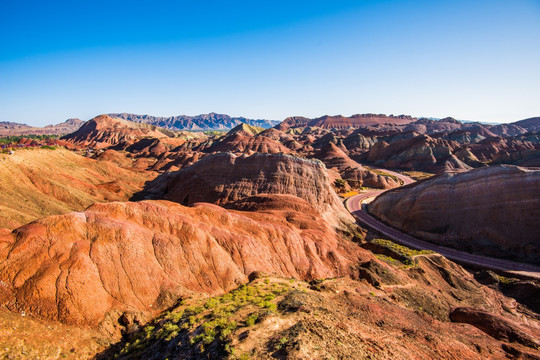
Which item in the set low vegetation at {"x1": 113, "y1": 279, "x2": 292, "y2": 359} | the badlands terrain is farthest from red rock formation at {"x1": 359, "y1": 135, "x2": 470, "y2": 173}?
low vegetation at {"x1": 113, "y1": 279, "x2": 292, "y2": 359}

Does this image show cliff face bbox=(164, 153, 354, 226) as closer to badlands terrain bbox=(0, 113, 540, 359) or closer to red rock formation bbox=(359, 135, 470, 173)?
badlands terrain bbox=(0, 113, 540, 359)

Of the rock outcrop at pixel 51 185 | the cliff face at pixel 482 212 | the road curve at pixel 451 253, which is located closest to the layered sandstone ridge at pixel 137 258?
the rock outcrop at pixel 51 185

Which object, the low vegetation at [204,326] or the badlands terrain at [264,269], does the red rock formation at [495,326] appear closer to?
the badlands terrain at [264,269]

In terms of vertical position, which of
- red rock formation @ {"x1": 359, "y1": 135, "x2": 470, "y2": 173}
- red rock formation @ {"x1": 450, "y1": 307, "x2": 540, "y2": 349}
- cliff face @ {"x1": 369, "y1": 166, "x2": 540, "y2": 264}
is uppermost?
red rock formation @ {"x1": 359, "y1": 135, "x2": 470, "y2": 173}

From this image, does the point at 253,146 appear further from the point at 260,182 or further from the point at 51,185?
the point at 51,185

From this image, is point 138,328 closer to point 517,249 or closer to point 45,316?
point 45,316

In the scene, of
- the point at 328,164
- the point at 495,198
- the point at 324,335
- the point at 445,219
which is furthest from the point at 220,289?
the point at 328,164

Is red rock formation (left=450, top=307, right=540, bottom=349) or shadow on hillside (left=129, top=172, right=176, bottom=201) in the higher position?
shadow on hillside (left=129, top=172, right=176, bottom=201)
